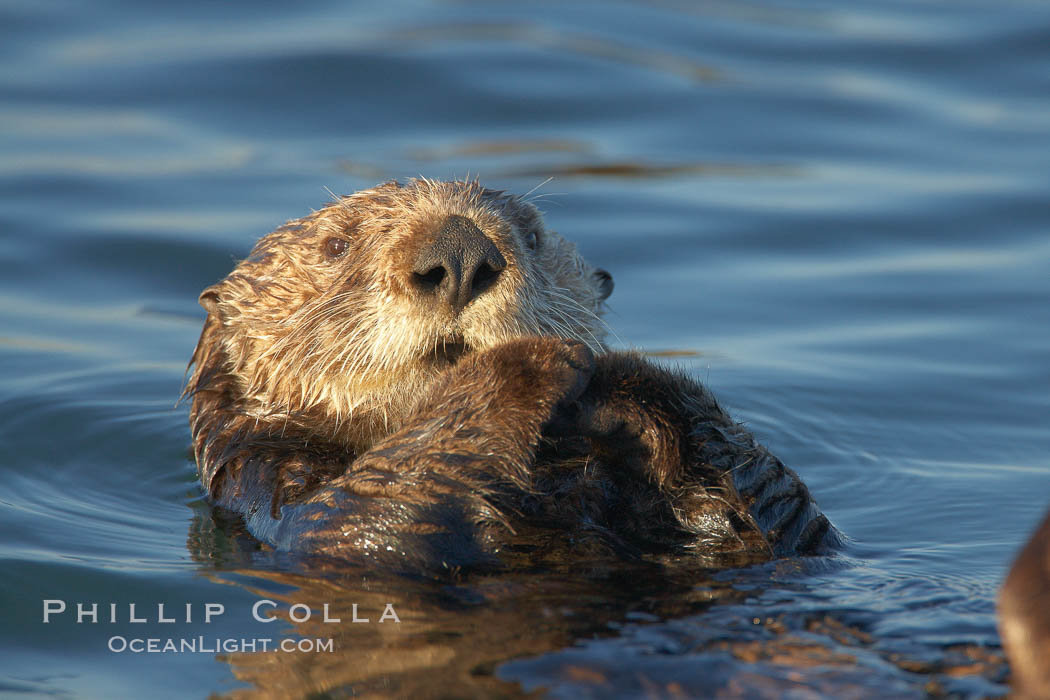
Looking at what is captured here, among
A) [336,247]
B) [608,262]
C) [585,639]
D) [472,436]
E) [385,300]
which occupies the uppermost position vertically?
[608,262]

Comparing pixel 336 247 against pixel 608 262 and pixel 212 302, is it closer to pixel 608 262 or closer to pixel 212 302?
pixel 212 302

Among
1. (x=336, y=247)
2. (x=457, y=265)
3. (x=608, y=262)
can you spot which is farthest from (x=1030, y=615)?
(x=608, y=262)

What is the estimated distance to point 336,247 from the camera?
4.94m

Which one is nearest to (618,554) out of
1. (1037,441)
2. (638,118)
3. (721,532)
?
(721,532)

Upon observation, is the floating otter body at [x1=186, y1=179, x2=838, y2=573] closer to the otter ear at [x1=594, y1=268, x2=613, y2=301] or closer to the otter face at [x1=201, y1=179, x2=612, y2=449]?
the otter face at [x1=201, y1=179, x2=612, y2=449]

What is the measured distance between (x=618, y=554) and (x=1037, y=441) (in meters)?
2.99

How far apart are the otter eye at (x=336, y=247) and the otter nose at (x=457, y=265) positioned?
0.89m

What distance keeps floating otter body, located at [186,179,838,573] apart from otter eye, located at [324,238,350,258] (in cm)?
10

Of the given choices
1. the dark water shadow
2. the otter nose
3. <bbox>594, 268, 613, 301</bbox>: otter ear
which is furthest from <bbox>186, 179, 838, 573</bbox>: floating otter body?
<bbox>594, 268, 613, 301</bbox>: otter ear

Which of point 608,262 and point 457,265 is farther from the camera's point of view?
Answer: point 608,262

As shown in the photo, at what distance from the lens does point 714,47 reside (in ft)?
41.3

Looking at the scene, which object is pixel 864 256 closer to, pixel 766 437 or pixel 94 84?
pixel 766 437

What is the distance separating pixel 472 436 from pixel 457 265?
0.53 m

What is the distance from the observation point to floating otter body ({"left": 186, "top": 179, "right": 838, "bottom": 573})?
3.74m
